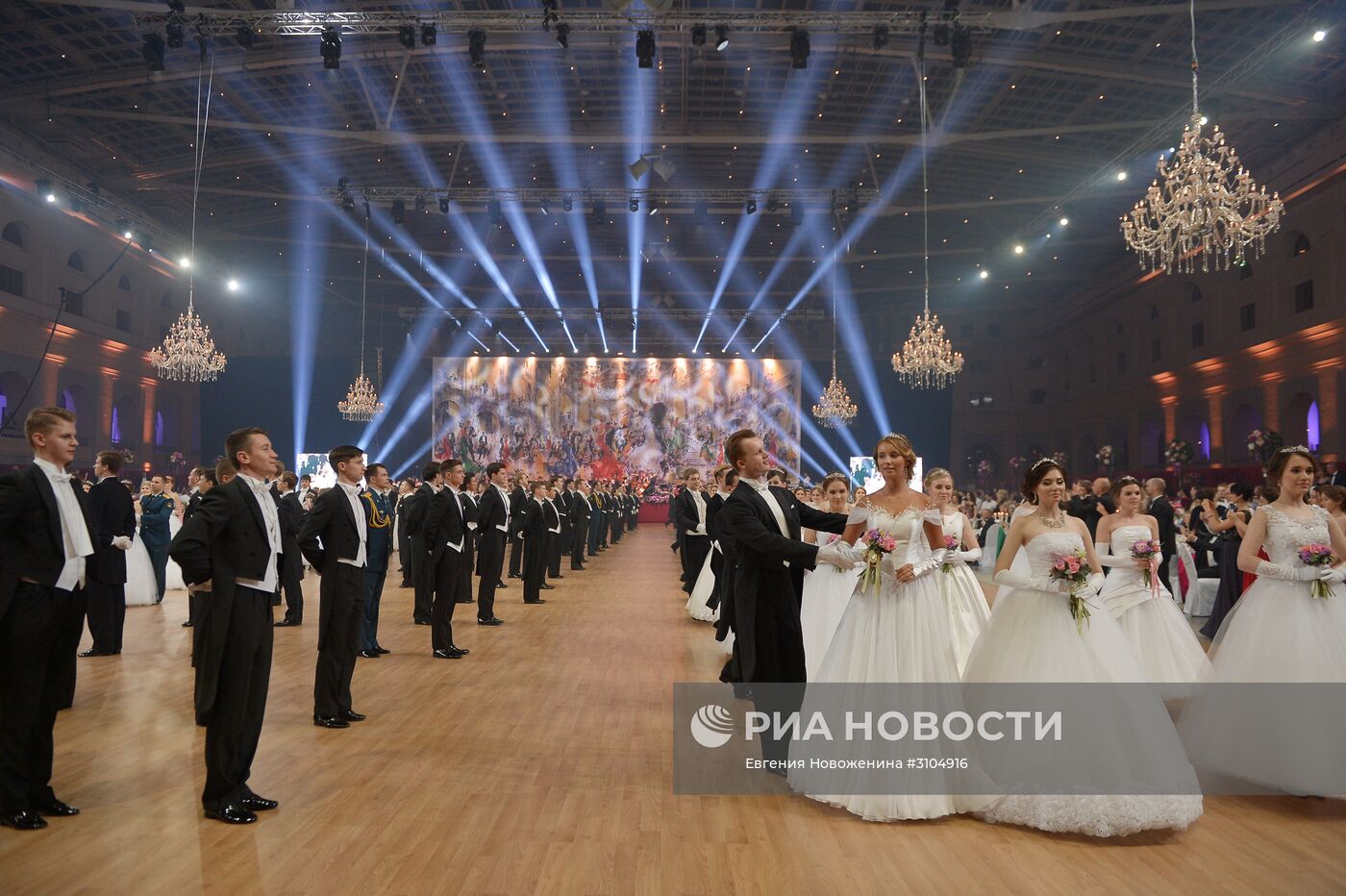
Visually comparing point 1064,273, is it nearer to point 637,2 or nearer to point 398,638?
point 637,2

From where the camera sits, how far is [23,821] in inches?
144

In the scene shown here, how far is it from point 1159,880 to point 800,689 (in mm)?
1658

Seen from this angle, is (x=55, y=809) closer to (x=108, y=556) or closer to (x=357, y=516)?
(x=357, y=516)

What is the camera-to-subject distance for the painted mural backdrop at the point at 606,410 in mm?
29938

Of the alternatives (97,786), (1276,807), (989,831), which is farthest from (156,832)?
(1276,807)

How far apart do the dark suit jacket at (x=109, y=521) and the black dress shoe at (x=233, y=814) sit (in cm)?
379

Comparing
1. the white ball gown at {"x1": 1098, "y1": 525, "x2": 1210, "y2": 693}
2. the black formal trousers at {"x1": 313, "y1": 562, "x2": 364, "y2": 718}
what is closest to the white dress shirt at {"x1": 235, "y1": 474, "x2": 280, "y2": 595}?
the black formal trousers at {"x1": 313, "y1": 562, "x2": 364, "y2": 718}

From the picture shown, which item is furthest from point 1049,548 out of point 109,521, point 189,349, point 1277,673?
point 189,349

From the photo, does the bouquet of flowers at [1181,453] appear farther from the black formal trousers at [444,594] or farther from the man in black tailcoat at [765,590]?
the man in black tailcoat at [765,590]

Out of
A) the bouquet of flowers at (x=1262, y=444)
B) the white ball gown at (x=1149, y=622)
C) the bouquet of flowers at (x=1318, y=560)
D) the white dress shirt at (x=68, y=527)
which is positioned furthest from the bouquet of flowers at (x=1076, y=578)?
the bouquet of flowers at (x=1262, y=444)

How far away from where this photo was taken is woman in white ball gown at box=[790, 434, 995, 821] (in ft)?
12.4

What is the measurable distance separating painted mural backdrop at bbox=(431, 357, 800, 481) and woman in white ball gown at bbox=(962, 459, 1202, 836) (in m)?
25.5

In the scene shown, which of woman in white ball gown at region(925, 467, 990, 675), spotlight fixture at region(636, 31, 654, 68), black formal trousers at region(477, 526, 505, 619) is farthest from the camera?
spotlight fixture at region(636, 31, 654, 68)

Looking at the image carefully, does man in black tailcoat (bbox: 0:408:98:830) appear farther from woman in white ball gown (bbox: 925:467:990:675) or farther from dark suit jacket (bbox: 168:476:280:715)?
woman in white ball gown (bbox: 925:467:990:675)
